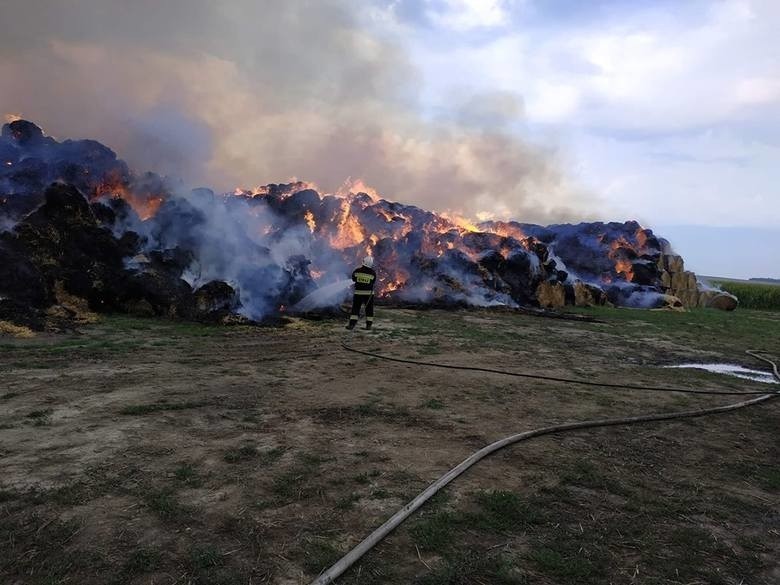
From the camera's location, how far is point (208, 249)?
46.9ft

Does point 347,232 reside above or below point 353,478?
above

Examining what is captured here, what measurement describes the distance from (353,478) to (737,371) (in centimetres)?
961

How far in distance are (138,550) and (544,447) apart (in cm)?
366

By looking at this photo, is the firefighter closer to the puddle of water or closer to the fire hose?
the fire hose

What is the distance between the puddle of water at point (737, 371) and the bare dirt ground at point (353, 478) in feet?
3.18

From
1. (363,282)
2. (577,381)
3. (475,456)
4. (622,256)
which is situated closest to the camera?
(475,456)

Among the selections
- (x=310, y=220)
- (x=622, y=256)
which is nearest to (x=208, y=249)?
(x=310, y=220)

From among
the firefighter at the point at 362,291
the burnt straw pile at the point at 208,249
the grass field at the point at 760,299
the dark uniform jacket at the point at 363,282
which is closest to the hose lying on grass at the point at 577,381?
the firefighter at the point at 362,291

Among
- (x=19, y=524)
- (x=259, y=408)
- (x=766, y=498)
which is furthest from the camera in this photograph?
(x=259, y=408)

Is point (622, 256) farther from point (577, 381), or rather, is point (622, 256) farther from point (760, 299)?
point (577, 381)

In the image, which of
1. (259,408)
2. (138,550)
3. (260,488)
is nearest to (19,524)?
(138,550)

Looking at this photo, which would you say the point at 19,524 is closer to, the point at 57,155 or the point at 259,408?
the point at 259,408

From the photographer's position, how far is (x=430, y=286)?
20.5 metres

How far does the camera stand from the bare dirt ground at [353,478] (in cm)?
283
